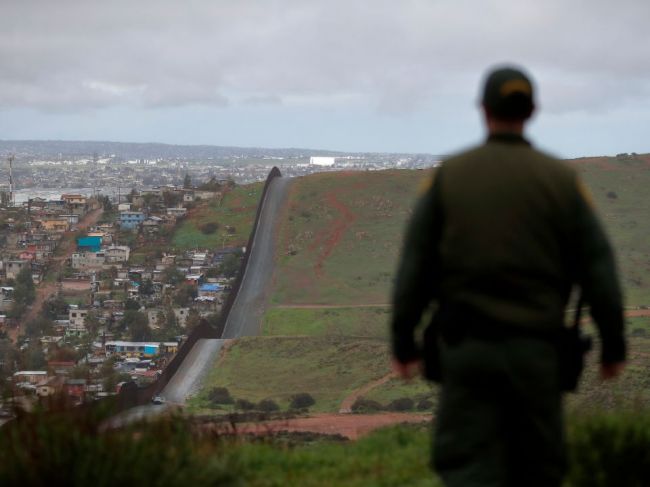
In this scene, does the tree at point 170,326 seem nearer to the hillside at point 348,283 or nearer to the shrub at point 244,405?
the hillside at point 348,283

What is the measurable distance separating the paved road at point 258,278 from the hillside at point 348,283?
0.38 m

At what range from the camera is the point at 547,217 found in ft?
11.2

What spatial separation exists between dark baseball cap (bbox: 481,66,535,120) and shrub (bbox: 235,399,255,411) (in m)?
15.4

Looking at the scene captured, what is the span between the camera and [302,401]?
20312mm

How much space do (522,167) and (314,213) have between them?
4031cm

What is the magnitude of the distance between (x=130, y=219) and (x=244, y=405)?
3137cm

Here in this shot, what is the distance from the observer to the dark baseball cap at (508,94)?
3496 millimetres

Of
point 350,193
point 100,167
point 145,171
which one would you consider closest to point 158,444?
point 350,193

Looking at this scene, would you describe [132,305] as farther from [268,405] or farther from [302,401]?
[268,405]

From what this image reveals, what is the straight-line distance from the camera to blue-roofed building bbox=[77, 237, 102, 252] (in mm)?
45219

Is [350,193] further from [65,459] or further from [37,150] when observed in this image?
[37,150]

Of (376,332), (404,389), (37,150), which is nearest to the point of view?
(404,389)

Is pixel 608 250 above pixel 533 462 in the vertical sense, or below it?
above

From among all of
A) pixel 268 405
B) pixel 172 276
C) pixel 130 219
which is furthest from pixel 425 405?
pixel 130 219
